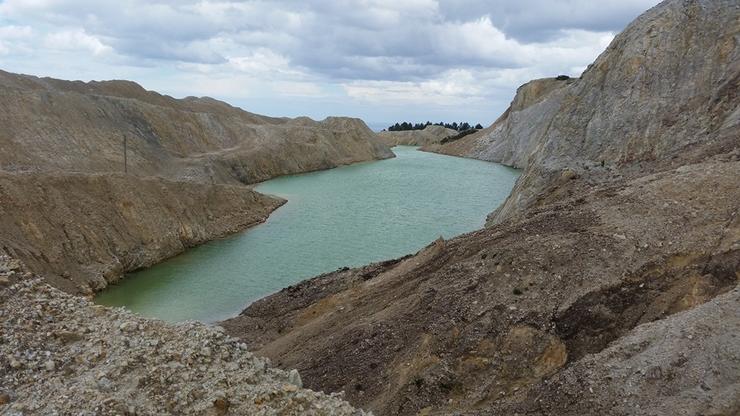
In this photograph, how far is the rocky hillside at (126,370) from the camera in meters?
7.66

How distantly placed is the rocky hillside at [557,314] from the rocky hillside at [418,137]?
105494 mm

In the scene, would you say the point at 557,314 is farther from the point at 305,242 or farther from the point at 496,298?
the point at 305,242

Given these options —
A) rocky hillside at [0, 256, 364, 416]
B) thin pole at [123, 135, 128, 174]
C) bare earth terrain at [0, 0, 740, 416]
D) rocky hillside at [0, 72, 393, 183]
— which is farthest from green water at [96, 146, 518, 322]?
thin pole at [123, 135, 128, 174]

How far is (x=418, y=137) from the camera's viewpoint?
12850 centimetres

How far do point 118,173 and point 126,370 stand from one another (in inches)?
1001

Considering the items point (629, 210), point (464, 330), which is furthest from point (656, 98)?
point (464, 330)

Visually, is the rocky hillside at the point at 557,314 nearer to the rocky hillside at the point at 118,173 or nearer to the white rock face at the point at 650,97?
the white rock face at the point at 650,97

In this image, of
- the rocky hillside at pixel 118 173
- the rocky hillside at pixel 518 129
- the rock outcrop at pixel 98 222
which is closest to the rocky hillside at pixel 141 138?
the rocky hillside at pixel 118 173

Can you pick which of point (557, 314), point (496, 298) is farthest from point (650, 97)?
point (557, 314)

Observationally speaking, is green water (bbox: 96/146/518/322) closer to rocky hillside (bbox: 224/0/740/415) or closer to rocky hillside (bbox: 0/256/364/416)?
rocky hillside (bbox: 224/0/740/415)

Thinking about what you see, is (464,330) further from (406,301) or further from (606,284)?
(606,284)

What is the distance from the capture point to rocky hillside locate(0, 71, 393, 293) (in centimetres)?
2419

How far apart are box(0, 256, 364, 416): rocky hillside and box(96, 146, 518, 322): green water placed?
35.5ft

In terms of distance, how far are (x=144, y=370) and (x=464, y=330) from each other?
687cm
